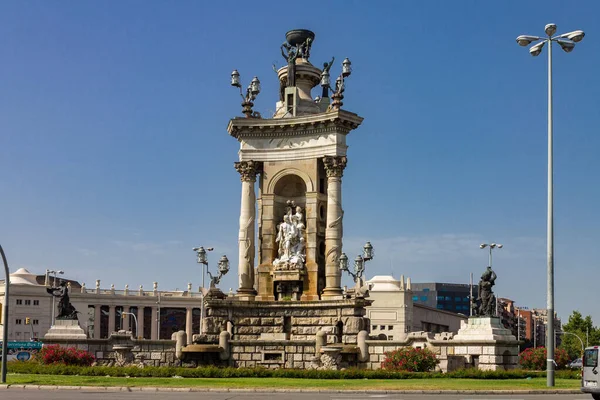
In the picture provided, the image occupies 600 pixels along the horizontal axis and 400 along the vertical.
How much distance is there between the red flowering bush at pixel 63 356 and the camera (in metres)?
48.4

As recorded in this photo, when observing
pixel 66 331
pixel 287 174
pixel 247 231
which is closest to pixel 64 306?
pixel 66 331

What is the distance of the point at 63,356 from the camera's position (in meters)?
48.9

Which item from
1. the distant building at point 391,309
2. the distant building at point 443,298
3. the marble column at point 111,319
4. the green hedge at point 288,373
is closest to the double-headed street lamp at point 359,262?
the green hedge at point 288,373

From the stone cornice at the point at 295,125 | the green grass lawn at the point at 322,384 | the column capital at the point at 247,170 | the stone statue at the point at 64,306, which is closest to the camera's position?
the green grass lawn at the point at 322,384

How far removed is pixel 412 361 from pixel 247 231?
17.3 metres

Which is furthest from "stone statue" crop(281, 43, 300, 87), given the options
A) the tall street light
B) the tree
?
Result: the tree

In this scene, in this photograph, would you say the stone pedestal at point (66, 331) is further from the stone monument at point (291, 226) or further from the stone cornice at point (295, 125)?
the stone cornice at point (295, 125)

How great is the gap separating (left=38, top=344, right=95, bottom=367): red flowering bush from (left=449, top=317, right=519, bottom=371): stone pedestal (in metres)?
19.5

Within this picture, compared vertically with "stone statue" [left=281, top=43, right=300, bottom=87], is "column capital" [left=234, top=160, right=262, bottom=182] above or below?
below

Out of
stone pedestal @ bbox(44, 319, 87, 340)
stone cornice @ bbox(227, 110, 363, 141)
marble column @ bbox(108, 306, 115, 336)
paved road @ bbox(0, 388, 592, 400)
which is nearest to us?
paved road @ bbox(0, 388, 592, 400)

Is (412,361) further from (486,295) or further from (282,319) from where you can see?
(282,319)

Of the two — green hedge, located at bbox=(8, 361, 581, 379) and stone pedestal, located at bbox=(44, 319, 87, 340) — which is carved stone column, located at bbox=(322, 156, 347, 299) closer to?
green hedge, located at bbox=(8, 361, 581, 379)

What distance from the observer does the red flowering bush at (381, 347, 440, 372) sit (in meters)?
45.5

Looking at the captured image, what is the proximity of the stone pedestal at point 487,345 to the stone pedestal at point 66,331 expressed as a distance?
70.6 feet
